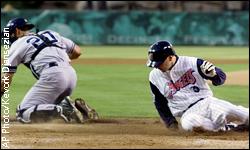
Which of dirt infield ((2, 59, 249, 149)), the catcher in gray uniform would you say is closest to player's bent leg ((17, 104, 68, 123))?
the catcher in gray uniform

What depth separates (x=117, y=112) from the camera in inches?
411

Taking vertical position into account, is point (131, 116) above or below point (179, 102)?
below

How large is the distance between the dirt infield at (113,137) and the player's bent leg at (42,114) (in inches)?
5.4

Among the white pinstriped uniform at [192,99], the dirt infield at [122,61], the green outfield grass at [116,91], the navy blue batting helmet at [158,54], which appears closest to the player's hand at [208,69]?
the white pinstriped uniform at [192,99]

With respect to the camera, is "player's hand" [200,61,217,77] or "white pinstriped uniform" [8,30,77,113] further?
"white pinstriped uniform" [8,30,77,113]

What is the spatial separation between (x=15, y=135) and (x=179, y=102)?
180 cm

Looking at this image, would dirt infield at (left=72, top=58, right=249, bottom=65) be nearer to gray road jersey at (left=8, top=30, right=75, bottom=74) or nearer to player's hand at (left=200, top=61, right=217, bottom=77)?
gray road jersey at (left=8, top=30, right=75, bottom=74)

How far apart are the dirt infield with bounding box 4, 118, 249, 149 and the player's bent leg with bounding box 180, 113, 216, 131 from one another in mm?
76

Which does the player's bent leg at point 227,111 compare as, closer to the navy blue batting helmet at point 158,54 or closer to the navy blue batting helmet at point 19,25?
the navy blue batting helmet at point 158,54

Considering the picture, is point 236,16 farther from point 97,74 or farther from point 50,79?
point 50,79

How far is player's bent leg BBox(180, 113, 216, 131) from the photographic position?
7.31 meters

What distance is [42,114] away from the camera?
27.8 ft

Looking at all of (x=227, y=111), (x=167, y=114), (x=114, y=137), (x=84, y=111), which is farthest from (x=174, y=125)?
(x=84, y=111)

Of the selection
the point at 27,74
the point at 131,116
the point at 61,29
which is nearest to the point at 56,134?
the point at 131,116
